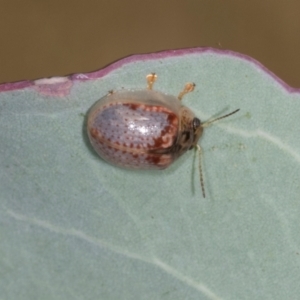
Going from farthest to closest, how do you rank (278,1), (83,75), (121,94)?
(278,1) → (121,94) → (83,75)

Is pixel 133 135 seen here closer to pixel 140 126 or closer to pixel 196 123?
pixel 140 126

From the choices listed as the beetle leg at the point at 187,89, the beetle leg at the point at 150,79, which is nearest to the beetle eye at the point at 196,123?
the beetle leg at the point at 187,89

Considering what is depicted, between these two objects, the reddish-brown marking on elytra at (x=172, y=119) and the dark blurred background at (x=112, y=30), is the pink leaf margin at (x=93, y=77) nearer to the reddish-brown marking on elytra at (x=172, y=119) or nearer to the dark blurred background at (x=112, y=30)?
the reddish-brown marking on elytra at (x=172, y=119)

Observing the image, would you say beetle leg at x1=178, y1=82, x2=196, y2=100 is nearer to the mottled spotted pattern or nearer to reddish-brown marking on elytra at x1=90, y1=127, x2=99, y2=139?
the mottled spotted pattern

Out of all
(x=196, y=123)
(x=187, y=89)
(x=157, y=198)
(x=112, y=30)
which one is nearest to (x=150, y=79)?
(x=187, y=89)

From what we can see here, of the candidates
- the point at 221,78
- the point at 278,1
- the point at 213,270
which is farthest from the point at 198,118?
the point at 278,1

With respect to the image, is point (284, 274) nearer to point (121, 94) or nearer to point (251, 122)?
point (251, 122)
